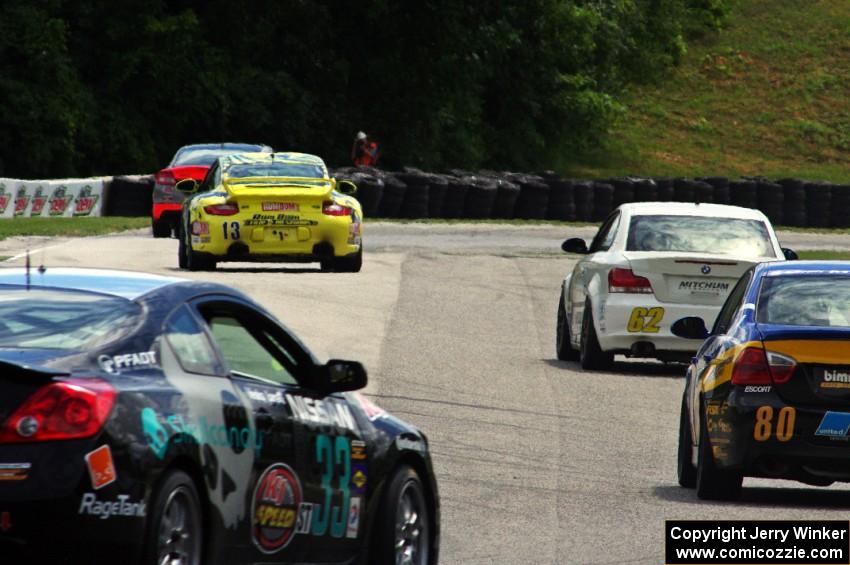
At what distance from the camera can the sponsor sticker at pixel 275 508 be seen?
703 centimetres

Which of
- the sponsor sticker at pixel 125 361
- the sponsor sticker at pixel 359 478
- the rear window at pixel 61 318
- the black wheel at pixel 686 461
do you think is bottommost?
the black wheel at pixel 686 461

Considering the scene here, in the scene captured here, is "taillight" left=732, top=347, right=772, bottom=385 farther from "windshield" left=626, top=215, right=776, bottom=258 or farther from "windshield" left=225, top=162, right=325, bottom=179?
"windshield" left=225, top=162, right=325, bottom=179

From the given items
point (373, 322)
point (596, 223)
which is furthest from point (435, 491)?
point (596, 223)

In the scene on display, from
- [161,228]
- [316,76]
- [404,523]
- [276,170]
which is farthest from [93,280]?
[316,76]

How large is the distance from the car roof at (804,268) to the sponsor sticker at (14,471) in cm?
620

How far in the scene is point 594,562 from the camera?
8.91 meters

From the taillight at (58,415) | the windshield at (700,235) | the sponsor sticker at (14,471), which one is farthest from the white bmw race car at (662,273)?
the sponsor sticker at (14,471)

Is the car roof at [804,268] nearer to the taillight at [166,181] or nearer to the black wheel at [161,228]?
the taillight at [166,181]

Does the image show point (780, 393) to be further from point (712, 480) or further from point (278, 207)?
point (278, 207)

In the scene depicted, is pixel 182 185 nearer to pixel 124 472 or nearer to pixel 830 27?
pixel 124 472

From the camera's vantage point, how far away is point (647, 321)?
17.8 metres

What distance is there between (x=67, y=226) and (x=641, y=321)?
17373 millimetres

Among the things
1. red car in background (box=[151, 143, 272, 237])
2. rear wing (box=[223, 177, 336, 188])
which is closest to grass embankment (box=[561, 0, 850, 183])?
red car in background (box=[151, 143, 272, 237])

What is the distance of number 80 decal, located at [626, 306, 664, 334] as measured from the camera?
1772 cm
